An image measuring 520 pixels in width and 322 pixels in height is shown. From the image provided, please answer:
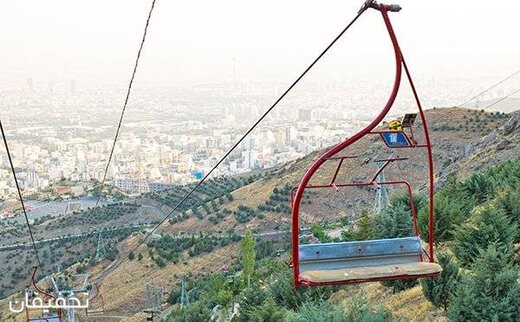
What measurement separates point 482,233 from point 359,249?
5201 mm

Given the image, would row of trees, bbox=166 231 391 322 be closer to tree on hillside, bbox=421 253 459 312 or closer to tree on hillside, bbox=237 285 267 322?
tree on hillside, bbox=237 285 267 322

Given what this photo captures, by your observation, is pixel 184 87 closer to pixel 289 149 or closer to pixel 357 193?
pixel 289 149

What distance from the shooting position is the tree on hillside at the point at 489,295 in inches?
249

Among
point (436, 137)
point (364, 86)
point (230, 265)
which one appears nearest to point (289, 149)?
point (364, 86)

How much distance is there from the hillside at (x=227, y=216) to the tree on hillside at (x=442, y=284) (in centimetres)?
1388

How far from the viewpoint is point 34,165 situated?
390 ft

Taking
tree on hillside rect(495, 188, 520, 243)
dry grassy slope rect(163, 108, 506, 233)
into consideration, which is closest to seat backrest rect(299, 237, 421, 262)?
tree on hillside rect(495, 188, 520, 243)

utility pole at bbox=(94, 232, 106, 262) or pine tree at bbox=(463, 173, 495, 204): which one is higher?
pine tree at bbox=(463, 173, 495, 204)

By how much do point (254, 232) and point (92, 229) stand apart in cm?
2156

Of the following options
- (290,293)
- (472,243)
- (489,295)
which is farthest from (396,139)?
(290,293)

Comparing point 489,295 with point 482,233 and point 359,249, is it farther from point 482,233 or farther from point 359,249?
point 359,249

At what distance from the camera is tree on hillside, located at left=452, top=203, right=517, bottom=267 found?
8.72m

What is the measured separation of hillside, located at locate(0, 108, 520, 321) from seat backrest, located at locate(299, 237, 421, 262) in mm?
17700

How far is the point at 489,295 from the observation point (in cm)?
646
